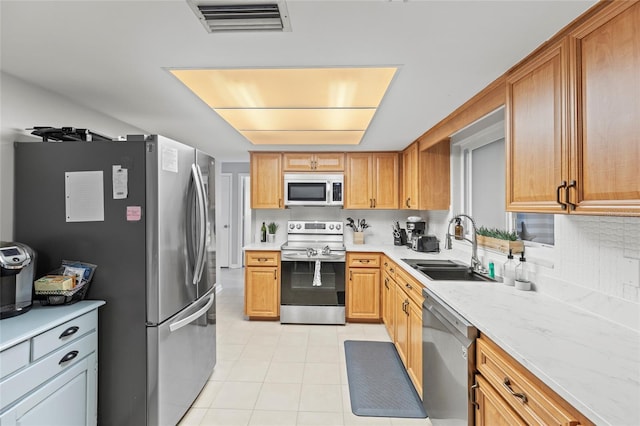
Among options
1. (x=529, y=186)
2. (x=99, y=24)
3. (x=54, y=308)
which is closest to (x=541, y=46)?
(x=529, y=186)

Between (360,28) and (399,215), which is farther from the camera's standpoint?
(399,215)

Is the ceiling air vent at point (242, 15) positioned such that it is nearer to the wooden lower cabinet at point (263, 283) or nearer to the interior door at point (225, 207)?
the wooden lower cabinet at point (263, 283)

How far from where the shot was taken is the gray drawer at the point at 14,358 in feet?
3.86

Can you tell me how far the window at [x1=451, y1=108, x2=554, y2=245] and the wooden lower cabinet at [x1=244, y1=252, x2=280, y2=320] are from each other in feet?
7.37

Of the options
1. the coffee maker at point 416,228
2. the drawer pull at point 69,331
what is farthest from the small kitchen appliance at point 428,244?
the drawer pull at point 69,331

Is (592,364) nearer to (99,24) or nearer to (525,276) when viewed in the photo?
(525,276)

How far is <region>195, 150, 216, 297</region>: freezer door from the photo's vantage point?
6.87 feet

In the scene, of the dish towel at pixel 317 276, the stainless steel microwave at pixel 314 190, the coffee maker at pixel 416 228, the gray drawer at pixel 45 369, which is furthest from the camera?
the stainless steel microwave at pixel 314 190

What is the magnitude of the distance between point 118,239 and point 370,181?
9.80 feet

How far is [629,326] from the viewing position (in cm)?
122

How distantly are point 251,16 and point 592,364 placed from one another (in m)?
1.80

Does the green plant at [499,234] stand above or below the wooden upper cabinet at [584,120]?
below

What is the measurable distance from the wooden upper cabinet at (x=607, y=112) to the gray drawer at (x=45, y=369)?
2.45 meters

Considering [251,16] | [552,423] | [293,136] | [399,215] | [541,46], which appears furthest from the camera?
[399,215]
